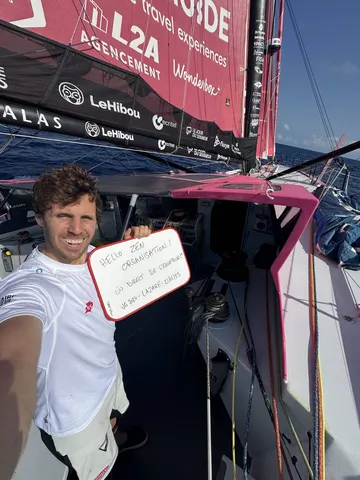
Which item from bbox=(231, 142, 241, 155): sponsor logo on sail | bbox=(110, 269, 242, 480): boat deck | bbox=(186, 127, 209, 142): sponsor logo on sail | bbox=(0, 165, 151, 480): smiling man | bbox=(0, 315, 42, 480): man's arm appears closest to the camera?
bbox=(0, 315, 42, 480): man's arm

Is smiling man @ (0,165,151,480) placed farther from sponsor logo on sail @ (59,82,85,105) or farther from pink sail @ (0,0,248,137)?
pink sail @ (0,0,248,137)

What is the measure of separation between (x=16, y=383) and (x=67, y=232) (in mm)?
653

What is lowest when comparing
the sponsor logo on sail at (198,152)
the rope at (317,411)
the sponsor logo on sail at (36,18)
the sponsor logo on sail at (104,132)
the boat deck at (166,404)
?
the boat deck at (166,404)

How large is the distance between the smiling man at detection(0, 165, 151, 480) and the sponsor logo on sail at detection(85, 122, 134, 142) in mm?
644

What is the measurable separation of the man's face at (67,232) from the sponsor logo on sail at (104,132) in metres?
0.92

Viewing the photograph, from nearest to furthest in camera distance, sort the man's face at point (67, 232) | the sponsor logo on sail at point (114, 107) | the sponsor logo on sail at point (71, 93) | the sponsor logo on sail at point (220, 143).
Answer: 1. the man's face at point (67, 232)
2. the sponsor logo on sail at point (71, 93)
3. the sponsor logo on sail at point (114, 107)
4. the sponsor logo on sail at point (220, 143)

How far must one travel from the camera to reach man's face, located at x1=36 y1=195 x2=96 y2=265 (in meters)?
1.21

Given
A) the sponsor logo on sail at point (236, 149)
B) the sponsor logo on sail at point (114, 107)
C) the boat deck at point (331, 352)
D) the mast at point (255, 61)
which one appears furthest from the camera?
the mast at point (255, 61)

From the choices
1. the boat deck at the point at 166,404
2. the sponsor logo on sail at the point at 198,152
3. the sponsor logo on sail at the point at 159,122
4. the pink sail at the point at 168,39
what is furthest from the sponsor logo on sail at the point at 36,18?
the boat deck at the point at 166,404

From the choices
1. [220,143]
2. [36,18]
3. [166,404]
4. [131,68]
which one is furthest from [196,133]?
[166,404]

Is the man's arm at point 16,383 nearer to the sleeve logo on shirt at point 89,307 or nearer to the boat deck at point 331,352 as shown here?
the sleeve logo on shirt at point 89,307

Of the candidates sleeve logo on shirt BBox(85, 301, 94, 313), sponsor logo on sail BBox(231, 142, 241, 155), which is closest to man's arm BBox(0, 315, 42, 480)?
sleeve logo on shirt BBox(85, 301, 94, 313)

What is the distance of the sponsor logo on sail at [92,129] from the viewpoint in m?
1.91

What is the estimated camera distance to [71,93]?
68.4 inches
